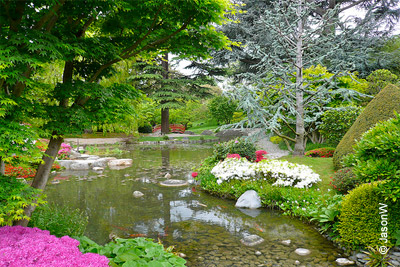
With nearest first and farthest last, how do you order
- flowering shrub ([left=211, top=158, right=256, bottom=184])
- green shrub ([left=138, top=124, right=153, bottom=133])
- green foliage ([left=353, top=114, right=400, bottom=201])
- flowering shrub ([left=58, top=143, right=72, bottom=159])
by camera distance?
green foliage ([left=353, top=114, right=400, bottom=201]), flowering shrub ([left=211, top=158, right=256, bottom=184]), flowering shrub ([left=58, top=143, right=72, bottom=159]), green shrub ([left=138, top=124, right=153, bottom=133])

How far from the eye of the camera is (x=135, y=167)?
11.8 metres

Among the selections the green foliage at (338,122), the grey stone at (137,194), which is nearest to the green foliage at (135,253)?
the grey stone at (137,194)

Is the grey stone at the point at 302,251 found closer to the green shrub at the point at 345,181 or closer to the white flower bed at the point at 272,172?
the green shrub at the point at 345,181

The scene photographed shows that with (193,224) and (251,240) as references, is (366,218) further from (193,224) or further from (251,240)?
(193,224)

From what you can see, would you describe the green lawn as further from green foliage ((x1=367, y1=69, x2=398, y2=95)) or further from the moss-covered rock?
green foliage ((x1=367, y1=69, x2=398, y2=95))


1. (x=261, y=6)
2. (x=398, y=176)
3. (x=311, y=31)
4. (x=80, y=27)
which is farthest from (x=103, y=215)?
(x=261, y=6)

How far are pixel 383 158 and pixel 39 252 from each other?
13.7ft

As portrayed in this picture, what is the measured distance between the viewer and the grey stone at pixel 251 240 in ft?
14.1

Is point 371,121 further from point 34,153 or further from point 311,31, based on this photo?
point 34,153

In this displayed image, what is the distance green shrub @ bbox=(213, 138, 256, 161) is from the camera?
8.88 m

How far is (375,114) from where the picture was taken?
21.2 feet

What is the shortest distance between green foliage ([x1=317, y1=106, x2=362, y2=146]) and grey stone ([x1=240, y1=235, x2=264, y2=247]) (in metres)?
7.73

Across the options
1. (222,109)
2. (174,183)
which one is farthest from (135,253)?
(222,109)

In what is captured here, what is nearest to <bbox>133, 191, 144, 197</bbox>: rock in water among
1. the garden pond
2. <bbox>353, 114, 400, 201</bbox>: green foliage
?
the garden pond
